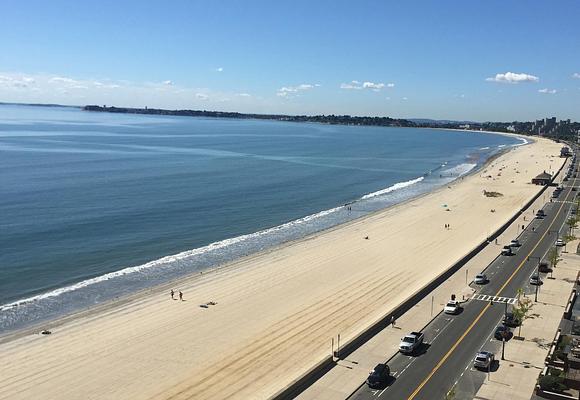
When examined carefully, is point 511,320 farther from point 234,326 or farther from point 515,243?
point 515,243

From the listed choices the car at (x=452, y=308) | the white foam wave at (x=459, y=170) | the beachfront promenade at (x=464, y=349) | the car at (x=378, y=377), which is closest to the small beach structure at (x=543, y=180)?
the white foam wave at (x=459, y=170)

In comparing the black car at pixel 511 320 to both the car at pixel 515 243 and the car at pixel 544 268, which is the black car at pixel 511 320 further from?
the car at pixel 515 243

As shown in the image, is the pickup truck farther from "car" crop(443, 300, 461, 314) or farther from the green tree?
the green tree

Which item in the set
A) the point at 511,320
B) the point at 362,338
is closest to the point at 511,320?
the point at 511,320

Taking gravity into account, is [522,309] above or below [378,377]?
above

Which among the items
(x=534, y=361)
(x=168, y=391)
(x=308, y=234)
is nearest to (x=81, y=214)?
(x=308, y=234)

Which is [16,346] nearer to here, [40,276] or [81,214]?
[40,276]

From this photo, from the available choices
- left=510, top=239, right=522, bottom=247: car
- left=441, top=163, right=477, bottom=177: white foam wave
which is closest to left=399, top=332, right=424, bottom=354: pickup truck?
left=510, top=239, right=522, bottom=247: car
